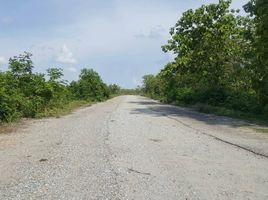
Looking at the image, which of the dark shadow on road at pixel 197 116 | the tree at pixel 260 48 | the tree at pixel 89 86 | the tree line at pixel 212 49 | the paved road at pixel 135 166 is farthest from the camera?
the tree at pixel 89 86

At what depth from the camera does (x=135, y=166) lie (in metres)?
10.0

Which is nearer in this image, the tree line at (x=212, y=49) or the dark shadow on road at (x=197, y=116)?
the dark shadow on road at (x=197, y=116)

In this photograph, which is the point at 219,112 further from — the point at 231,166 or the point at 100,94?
the point at 100,94

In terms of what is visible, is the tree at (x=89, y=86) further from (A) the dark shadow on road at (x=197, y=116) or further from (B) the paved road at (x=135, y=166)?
(B) the paved road at (x=135, y=166)

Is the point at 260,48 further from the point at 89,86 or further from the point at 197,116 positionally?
the point at 89,86

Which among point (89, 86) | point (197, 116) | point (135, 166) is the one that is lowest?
point (135, 166)

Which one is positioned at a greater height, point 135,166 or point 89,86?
point 89,86

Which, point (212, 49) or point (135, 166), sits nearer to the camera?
point (135, 166)

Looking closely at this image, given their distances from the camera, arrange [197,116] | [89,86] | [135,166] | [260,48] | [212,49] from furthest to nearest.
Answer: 1. [89,86]
2. [212,49]
3. [197,116]
4. [260,48]
5. [135,166]

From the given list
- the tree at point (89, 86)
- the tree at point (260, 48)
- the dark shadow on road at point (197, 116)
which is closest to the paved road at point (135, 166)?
the dark shadow on road at point (197, 116)

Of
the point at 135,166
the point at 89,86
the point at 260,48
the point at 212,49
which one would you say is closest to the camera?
the point at 135,166

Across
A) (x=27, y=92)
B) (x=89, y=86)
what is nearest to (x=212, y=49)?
(x=27, y=92)

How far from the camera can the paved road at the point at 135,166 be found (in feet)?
25.6

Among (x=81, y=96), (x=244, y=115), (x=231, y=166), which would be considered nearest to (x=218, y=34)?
(x=244, y=115)
